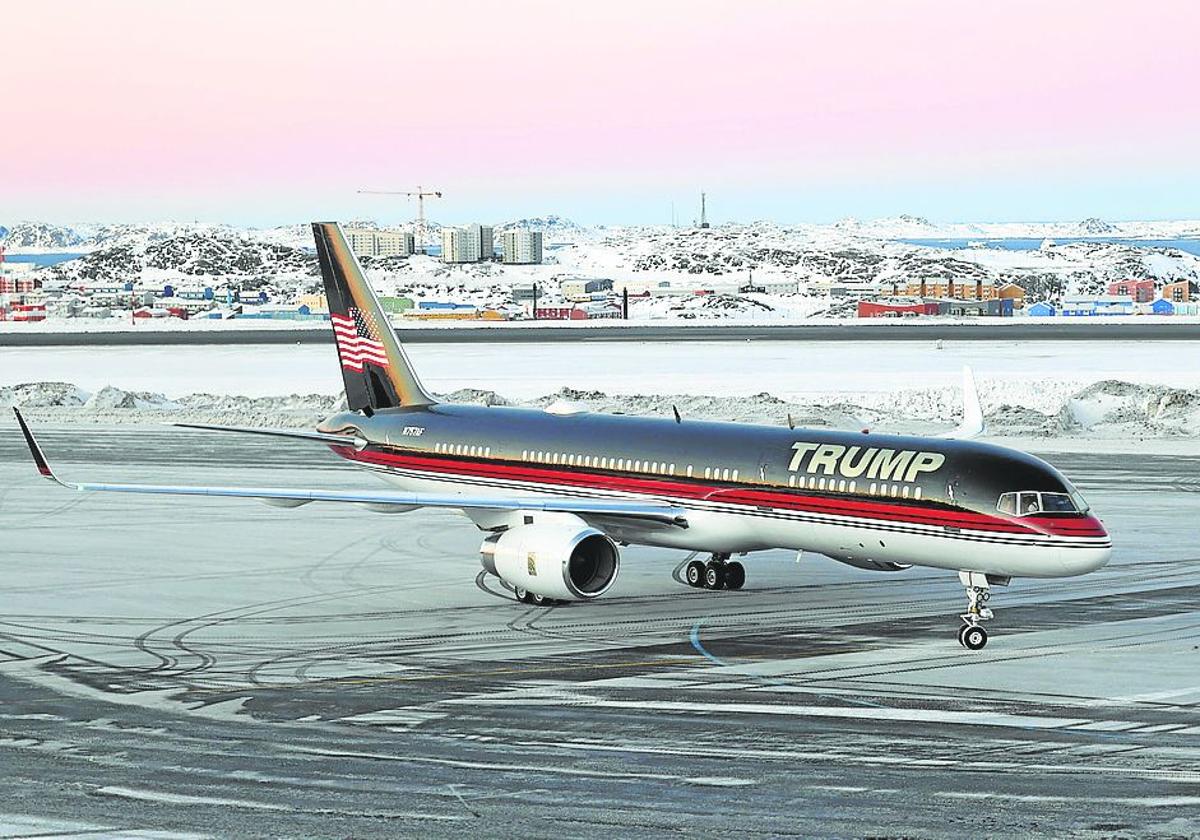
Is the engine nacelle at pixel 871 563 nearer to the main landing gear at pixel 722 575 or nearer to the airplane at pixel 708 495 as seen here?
the airplane at pixel 708 495

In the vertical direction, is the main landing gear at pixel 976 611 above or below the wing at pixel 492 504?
below

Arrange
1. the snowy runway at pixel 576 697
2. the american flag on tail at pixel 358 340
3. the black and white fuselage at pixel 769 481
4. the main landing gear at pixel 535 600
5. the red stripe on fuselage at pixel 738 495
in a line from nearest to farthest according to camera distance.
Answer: the snowy runway at pixel 576 697
the red stripe on fuselage at pixel 738 495
the black and white fuselage at pixel 769 481
the main landing gear at pixel 535 600
the american flag on tail at pixel 358 340

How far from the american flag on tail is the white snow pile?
25552 mm

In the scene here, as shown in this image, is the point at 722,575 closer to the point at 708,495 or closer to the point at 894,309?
the point at 708,495

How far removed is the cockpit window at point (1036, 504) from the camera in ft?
104

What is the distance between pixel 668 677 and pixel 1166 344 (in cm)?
9442

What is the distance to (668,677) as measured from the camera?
29469mm

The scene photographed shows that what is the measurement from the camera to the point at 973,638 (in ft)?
104

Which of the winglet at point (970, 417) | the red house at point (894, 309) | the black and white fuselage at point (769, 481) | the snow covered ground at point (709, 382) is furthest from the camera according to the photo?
the red house at point (894, 309)

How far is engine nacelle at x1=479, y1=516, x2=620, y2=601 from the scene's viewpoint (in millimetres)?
34688

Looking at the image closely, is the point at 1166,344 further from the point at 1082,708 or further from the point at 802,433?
the point at 1082,708

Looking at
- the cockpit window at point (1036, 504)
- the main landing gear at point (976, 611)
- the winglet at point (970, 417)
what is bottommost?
the main landing gear at point (976, 611)

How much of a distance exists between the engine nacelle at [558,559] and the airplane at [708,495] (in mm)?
41

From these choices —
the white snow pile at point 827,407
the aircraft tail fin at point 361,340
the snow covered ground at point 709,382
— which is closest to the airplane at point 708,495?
the aircraft tail fin at point 361,340
